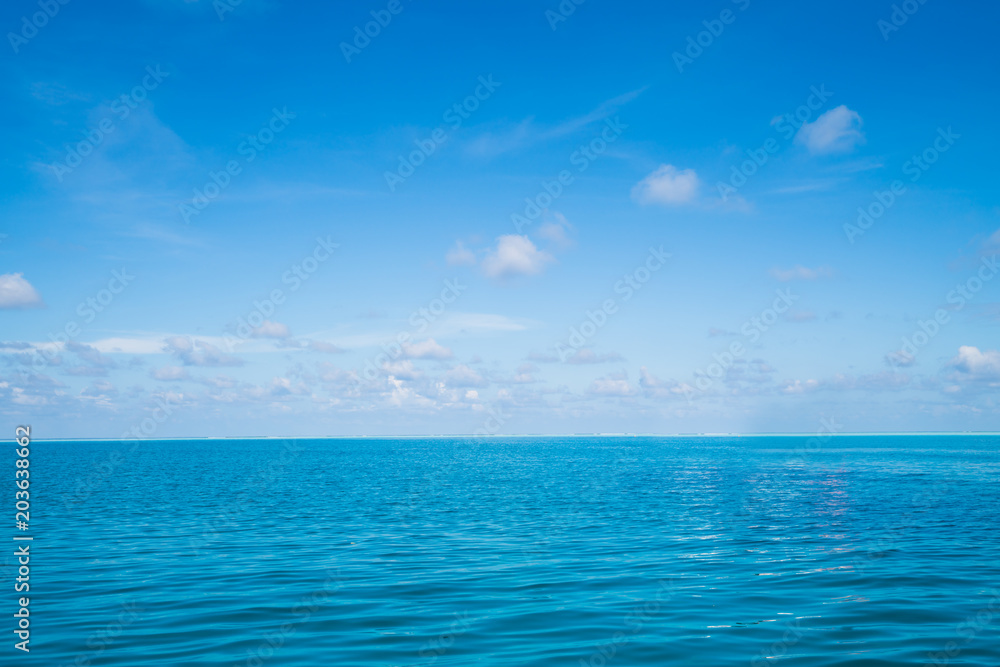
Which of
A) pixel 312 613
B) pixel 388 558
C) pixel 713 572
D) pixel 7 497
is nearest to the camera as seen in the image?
pixel 312 613

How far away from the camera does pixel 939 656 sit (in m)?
14.1

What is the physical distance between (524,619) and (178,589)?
11807 millimetres

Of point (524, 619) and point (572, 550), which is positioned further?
point (572, 550)

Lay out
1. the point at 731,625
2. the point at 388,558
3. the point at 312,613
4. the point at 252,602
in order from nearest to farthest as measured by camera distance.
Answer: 1. the point at 731,625
2. the point at 312,613
3. the point at 252,602
4. the point at 388,558

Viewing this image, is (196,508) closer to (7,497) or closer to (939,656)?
(7,497)

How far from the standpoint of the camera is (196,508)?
44.8 m

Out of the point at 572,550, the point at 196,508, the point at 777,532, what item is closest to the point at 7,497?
the point at 196,508

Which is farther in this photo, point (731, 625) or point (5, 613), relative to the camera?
point (5, 613)

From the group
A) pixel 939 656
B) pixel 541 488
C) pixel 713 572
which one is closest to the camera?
pixel 939 656

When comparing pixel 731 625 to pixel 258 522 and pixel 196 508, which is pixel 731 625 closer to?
pixel 258 522

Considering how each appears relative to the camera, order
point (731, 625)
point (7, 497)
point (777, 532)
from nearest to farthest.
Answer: point (731, 625)
point (777, 532)
point (7, 497)

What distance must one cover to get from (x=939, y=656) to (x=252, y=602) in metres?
18.2

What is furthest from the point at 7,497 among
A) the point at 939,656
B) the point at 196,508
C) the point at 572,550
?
the point at 939,656

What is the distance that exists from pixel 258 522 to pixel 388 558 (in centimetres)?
1481
